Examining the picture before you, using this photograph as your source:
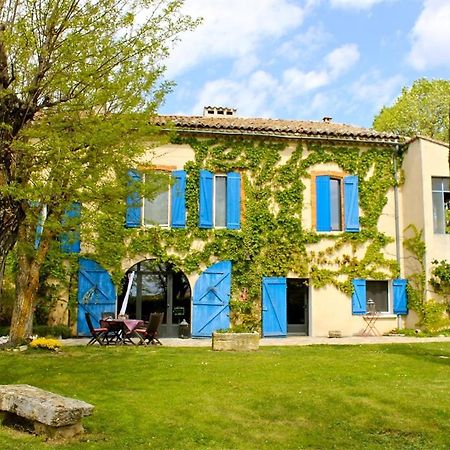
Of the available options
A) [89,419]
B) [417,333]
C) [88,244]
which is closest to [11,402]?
[89,419]

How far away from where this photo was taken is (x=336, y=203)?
1817 cm

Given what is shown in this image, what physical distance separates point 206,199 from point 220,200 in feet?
1.97

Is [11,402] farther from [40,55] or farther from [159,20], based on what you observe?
[159,20]

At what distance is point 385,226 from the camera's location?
18.2 m

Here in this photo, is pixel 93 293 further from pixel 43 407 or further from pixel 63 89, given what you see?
pixel 43 407

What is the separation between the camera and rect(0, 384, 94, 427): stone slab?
553 centimetres

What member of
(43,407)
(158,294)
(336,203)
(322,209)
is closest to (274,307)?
(322,209)

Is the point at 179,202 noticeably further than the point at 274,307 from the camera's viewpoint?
No

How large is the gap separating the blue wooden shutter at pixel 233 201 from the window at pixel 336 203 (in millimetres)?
2455

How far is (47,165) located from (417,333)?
12.6m

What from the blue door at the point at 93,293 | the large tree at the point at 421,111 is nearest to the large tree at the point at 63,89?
the blue door at the point at 93,293

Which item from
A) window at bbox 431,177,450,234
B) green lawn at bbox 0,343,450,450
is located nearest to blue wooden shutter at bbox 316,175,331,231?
window at bbox 431,177,450,234

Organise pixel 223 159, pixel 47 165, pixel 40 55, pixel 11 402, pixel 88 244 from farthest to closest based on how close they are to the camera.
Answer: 1. pixel 223 159
2. pixel 88 244
3. pixel 47 165
4. pixel 40 55
5. pixel 11 402

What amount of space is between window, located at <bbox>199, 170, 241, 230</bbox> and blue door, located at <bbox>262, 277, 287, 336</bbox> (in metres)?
2.01
